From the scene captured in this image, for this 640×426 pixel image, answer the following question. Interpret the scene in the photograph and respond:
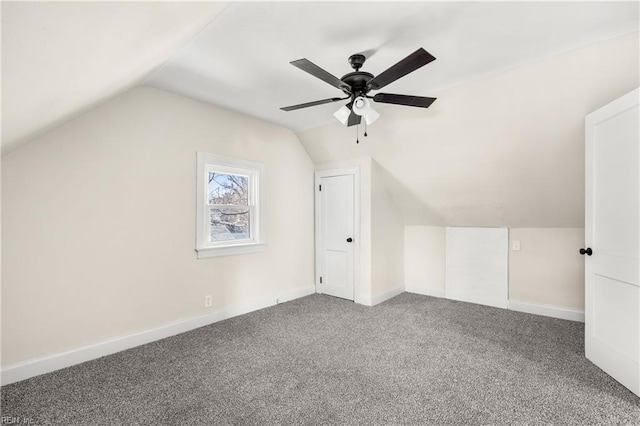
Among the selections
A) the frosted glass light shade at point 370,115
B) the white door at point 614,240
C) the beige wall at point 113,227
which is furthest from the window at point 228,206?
the white door at point 614,240

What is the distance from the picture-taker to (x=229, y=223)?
388 cm

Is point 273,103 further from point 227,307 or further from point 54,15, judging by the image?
point 54,15

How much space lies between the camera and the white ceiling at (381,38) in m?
1.92

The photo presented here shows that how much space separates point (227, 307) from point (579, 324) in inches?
160

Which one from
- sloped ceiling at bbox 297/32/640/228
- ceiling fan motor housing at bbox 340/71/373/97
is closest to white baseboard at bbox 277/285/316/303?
sloped ceiling at bbox 297/32/640/228

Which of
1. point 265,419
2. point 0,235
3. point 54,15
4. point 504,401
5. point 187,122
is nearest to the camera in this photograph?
point 54,15

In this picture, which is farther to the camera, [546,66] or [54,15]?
[546,66]

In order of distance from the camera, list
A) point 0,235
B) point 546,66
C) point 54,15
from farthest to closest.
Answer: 1. point 546,66
2. point 0,235
3. point 54,15

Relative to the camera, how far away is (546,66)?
253 cm

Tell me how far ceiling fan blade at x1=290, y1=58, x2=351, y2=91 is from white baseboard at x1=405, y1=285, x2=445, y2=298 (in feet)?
11.6

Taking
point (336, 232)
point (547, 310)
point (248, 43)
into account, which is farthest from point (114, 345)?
point (547, 310)

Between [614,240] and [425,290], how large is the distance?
274 centimetres

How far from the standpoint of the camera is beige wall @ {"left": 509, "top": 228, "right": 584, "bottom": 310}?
12.0 ft

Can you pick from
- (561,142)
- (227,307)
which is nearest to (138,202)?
(227,307)
